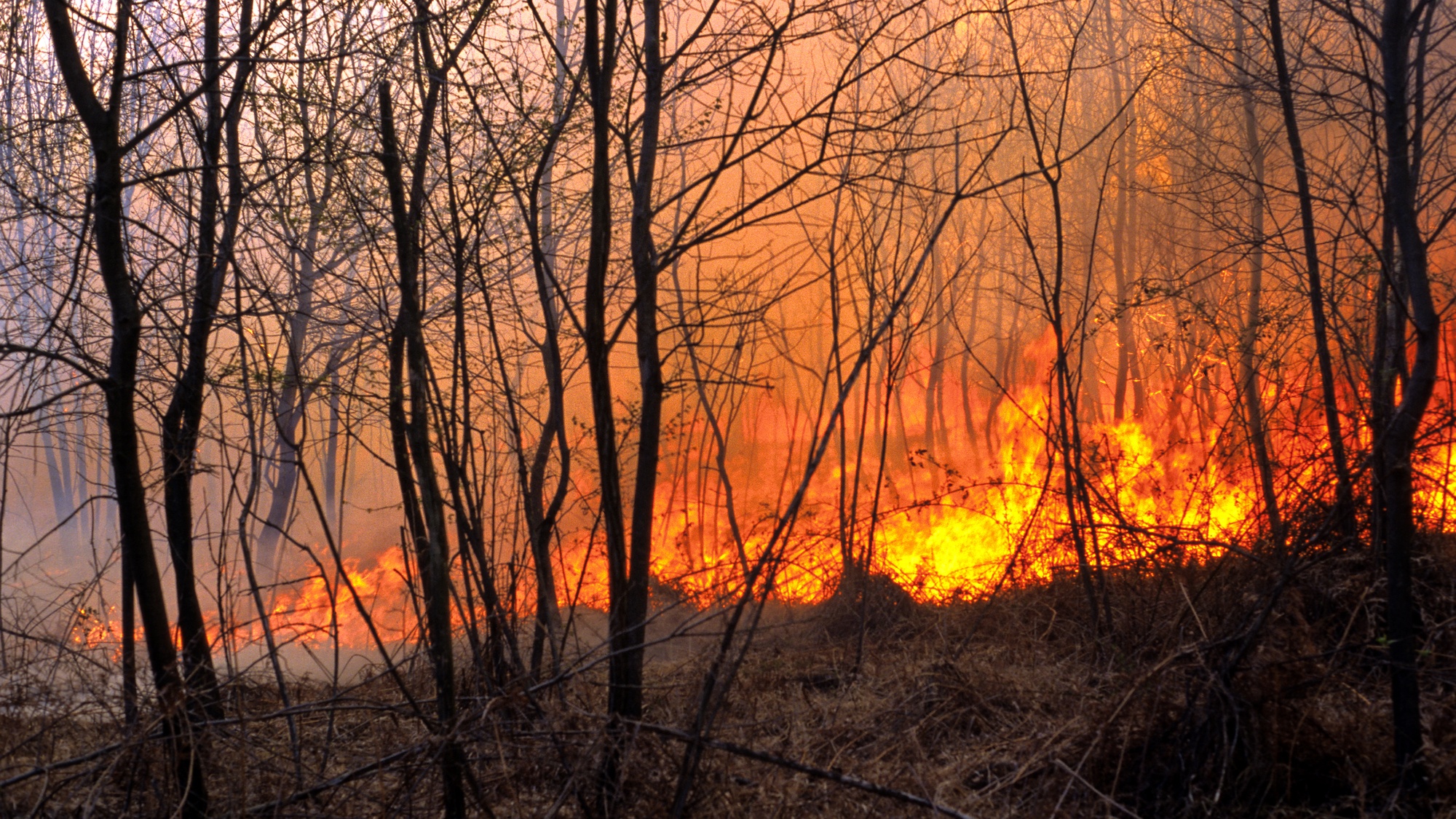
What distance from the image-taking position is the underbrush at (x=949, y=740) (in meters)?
2.89

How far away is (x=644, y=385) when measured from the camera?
11.3 ft

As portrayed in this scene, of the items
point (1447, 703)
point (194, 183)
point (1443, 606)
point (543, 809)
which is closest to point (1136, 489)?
point (1443, 606)

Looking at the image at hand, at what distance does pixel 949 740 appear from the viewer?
4551 mm

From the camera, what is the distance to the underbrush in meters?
2.89

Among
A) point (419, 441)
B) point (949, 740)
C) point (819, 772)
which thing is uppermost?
point (419, 441)

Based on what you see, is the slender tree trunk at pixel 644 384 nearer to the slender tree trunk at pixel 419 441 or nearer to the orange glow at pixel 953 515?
the orange glow at pixel 953 515

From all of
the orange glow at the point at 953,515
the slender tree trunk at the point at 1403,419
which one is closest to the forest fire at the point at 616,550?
the slender tree trunk at the point at 1403,419

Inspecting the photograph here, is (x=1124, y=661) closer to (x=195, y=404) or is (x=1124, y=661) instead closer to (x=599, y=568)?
(x=195, y=404)

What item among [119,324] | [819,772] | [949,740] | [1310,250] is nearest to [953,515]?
[1310,250]

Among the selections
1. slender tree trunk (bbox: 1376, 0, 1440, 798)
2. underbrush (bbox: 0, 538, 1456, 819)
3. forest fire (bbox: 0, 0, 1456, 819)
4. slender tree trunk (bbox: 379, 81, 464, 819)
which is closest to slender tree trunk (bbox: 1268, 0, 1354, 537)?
forest fire (bbox: 0, 0, 1456, 819)

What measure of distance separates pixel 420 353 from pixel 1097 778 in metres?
2.94

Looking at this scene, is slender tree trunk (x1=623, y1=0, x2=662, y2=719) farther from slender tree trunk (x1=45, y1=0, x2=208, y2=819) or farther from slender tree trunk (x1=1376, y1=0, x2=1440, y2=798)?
slender tree trunk (x1=1376, y1=0, x2=1440, y2=798)

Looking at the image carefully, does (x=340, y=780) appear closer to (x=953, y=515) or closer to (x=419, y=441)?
(x=419, y=441)

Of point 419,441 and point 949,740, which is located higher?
point 419,441
